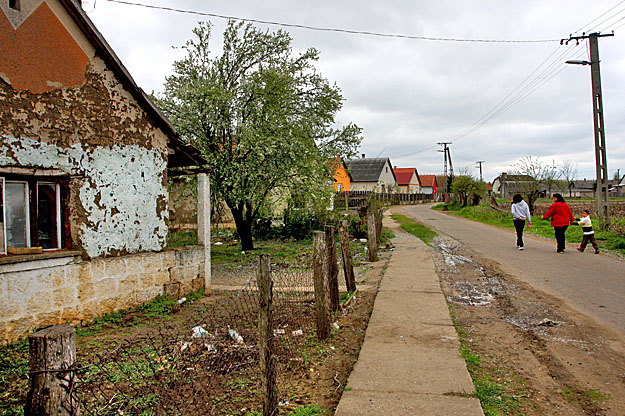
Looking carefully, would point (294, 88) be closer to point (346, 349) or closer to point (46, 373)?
point (346, 349)

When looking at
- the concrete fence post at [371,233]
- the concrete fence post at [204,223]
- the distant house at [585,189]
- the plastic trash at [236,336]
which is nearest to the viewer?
the plastic trash at [236,336]

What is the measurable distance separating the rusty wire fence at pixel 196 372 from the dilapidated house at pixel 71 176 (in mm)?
1376

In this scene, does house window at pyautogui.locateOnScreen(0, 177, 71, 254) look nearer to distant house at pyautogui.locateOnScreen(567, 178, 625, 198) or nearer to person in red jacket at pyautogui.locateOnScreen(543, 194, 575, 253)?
person in red jacket at pyautogui.locateOnScreen(543, 194, 575, 253)

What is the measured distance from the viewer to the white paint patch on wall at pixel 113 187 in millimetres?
6289

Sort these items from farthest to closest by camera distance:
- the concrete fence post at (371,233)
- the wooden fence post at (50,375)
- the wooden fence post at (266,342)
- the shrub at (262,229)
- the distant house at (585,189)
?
the distant house at (585,189)
the shrub at (262,229)
the concrete fence post at (371,233)
the wooden fence post at (266,342)
the wooden fence post at (50,375)

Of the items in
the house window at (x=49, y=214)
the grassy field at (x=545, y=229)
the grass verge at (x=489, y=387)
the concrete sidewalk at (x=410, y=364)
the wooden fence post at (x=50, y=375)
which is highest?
the house window at (x=49, y=214)

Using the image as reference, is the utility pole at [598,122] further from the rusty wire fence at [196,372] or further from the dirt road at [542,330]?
the rusty wire fence at [196,372]

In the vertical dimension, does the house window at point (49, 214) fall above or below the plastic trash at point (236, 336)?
above

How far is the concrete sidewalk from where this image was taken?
→ 386 cm

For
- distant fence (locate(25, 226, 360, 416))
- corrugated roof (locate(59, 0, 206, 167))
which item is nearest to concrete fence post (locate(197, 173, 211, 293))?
corrugated roof (locate(59, 0, 206, 167))

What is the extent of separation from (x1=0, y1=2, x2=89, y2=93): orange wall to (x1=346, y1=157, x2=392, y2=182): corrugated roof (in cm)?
5565

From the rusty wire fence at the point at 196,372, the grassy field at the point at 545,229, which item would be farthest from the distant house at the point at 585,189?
the rusty wire fence at the point at 196,372

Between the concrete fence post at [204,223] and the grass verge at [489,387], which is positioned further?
the concrete fence post at [204,223]

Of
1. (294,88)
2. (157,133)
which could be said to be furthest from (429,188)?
(157,133)
